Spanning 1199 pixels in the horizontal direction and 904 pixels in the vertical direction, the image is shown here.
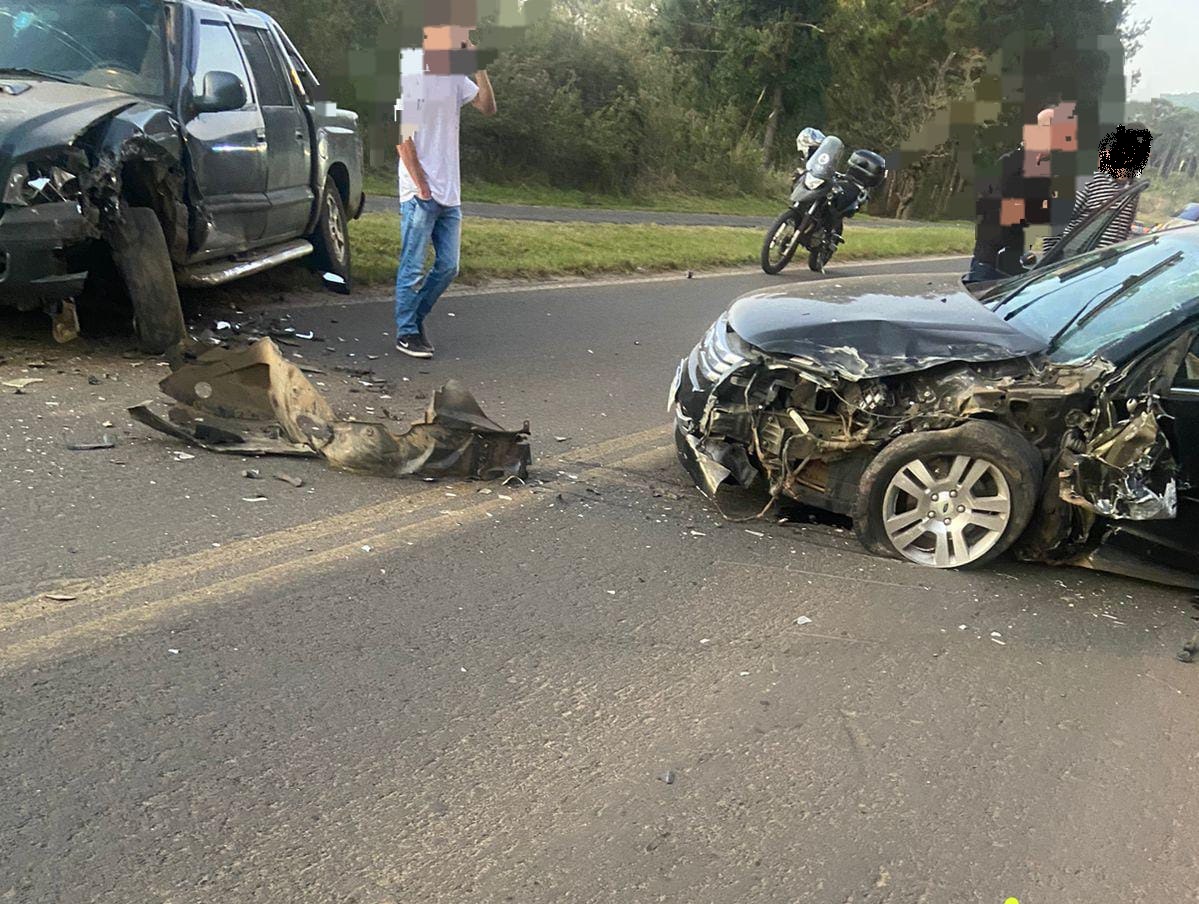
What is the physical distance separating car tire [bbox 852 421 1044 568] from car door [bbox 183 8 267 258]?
4.70 metres

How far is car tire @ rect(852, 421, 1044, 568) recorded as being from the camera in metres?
4.62

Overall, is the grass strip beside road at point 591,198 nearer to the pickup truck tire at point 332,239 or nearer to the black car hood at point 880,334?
the pickup truck tire at point 332,239

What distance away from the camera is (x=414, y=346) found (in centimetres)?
778

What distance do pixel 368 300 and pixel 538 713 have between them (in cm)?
684

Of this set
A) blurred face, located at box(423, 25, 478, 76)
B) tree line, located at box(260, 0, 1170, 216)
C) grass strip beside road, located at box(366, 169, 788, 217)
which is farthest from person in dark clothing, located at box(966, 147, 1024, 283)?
grass strip beside road, located at box(366, 169, 788, 217)

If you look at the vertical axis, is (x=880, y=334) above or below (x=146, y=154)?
below

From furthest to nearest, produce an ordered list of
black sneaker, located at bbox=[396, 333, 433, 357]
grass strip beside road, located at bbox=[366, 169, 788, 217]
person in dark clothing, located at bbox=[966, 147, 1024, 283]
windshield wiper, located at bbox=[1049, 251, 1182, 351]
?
grass strip beside road, located at bbox=[366, 169, 788, 217] < person in dark clothing, located at bbox=[966, 147, 1024, 283] < black sneaker, located at bbox=[396, 333, 433, 357] < windshield wiper, located at bbox=[1049, 251, 1182, 351]

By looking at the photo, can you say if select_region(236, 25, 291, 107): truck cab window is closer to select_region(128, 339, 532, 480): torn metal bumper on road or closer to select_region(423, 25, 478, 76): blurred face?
select_region(423, 25, 478, 76): blurred face

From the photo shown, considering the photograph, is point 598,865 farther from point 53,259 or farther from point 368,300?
point 368,300

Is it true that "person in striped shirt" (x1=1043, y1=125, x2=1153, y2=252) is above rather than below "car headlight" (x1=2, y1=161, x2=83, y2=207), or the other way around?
above

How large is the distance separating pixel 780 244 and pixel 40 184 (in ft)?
34.8

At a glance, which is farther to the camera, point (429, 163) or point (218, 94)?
point (429, 163)

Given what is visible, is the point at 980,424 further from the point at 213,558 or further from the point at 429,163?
the point at 429,163

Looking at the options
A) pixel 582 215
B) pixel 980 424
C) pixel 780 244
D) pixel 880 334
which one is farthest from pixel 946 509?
pixel 582 215
